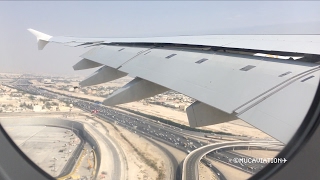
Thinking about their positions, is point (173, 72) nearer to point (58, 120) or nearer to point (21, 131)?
point (58, 120)

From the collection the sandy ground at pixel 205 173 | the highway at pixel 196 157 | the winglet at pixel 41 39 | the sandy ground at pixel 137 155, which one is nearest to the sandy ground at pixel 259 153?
the highway at pixel 196 157

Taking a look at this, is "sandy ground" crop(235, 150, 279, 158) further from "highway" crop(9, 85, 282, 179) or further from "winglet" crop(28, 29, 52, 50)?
"winglet" crop(28, 29, 52, 50)

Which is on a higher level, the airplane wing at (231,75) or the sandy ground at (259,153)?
the airplane wing at (231,75)

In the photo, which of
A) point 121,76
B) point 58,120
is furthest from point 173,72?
point 58,120

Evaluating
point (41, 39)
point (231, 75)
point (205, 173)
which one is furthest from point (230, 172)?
point (41, 39)

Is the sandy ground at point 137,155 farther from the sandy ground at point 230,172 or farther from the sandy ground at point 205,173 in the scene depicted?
the sandy ground at point 230,172

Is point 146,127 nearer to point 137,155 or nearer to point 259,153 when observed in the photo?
point 137,155
